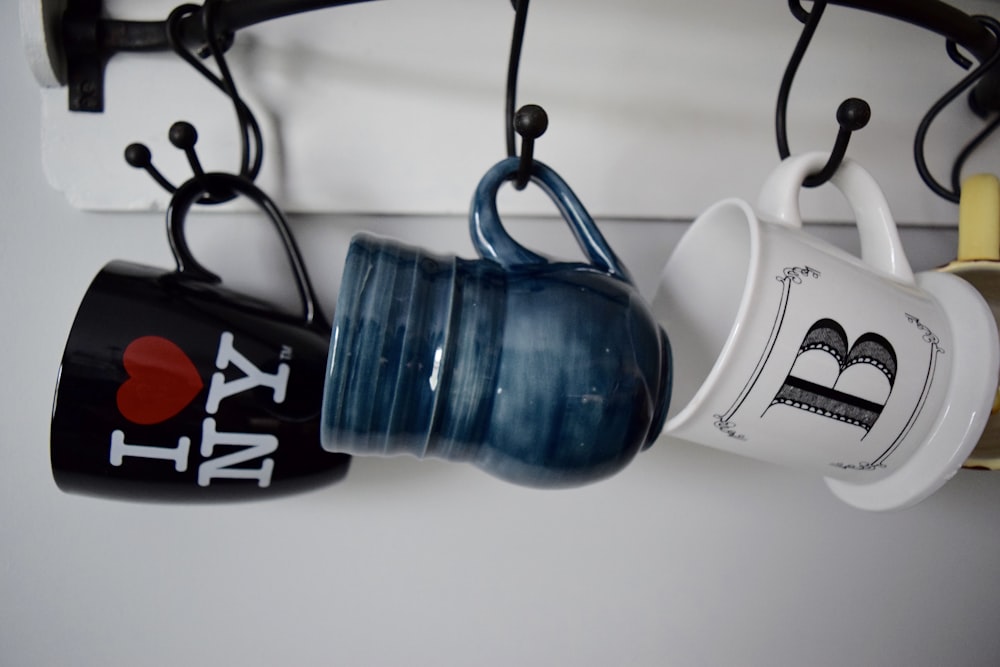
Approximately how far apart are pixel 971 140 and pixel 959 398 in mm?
261

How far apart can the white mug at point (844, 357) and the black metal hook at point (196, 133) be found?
0.94ft

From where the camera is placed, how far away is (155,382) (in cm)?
32

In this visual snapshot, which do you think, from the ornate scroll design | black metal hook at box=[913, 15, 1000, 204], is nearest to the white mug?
the ornate scroll design

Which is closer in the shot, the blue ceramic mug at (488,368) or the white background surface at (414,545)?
the blue ceramic mug at (488,368)

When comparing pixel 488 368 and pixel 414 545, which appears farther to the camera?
pixel 414 545

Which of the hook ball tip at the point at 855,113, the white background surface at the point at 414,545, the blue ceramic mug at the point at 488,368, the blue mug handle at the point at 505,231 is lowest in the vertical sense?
the white background surface at the point at 414,545

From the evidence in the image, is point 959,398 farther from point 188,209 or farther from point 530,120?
point 188,209

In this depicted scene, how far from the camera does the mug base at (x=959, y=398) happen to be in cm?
34

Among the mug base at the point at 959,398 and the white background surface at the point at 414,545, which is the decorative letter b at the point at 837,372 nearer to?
the mug base at the point at 959,398

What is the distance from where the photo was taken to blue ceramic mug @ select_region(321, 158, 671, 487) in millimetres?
272

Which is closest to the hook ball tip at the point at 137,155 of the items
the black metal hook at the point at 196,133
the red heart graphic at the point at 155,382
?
the black metal hook at the point at 196,133

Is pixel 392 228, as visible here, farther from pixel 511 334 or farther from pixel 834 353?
pixel 834 353

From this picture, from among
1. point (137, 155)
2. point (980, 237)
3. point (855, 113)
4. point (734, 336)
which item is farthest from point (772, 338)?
point (137, 155)

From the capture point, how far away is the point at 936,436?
1.15 ft
